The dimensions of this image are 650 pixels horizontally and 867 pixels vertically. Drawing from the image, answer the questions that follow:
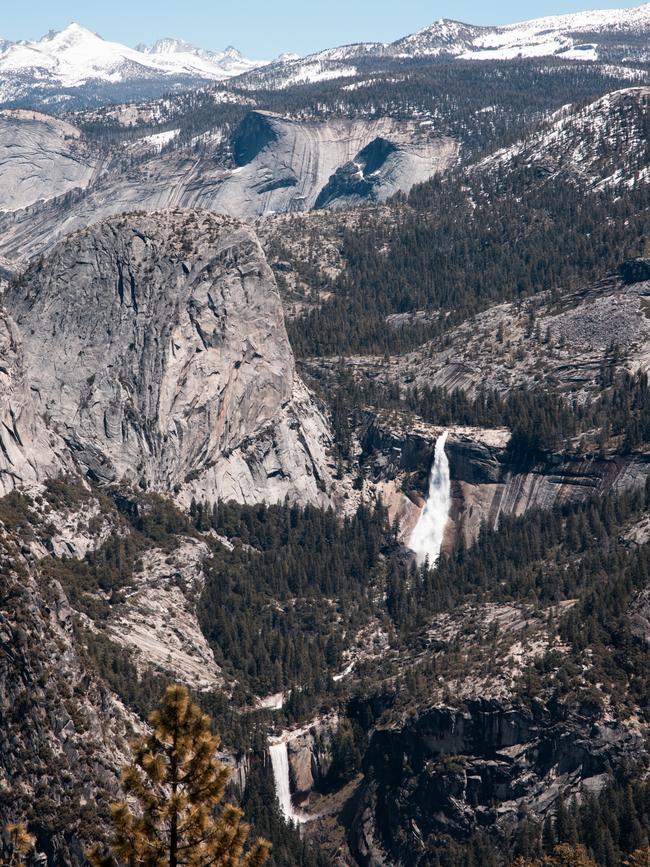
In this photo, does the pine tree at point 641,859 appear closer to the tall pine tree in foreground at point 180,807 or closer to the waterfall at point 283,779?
the tall pine tree in foreground at point 180,807

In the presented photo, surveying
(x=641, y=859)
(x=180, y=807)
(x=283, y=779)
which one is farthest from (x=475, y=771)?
(x=180, y=807)

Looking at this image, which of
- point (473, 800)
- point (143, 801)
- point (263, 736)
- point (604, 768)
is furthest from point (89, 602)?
point (143, 801)

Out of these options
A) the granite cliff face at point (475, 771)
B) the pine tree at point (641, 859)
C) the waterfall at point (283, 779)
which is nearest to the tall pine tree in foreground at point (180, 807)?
the pine tree at point (641, 859)

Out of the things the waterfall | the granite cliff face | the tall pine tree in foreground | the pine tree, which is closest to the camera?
the tall pine tree in foreground

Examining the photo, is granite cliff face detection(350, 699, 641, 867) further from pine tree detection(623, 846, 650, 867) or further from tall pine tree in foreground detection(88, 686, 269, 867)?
tall pine tree in foreground detection(88, 686, 269, 867)

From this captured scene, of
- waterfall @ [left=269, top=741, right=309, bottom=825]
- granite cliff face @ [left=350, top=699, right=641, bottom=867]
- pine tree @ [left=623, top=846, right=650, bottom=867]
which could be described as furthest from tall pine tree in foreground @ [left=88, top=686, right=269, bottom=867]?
waterfall @ [left=269, top=741, right=309, bottom=825]

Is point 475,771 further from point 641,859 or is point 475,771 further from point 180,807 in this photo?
point 180,807
